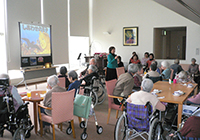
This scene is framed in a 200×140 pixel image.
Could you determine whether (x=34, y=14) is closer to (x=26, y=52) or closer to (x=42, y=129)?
(x=26, y=52)

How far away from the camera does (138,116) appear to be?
2967mm

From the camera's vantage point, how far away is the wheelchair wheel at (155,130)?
290 cm

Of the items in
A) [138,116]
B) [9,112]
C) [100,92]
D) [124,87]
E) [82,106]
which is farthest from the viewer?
[100,92]

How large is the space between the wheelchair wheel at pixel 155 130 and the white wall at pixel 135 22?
8.35 m

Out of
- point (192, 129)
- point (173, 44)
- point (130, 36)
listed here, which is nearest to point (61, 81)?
point (192, 129)

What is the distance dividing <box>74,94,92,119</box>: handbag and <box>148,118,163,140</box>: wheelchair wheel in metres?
1.18

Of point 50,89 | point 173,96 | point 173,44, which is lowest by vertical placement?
point 173,96

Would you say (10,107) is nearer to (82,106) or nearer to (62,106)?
(62,106)

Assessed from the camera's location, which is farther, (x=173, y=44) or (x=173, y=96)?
(x=173, y=44)

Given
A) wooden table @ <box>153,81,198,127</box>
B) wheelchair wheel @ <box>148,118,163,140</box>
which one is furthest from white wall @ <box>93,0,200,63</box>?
wheelchair wheel @ <box>148,118,163,140</box>

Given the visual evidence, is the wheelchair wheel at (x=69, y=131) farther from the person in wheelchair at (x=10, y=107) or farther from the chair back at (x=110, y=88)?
the chair back at (x=110, y=88)

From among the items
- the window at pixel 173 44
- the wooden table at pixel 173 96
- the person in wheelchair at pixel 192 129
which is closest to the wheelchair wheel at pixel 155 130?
the person in wheelchair at pixel 192 129

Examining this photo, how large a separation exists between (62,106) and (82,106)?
0.38m

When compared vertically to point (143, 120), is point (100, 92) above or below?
below
